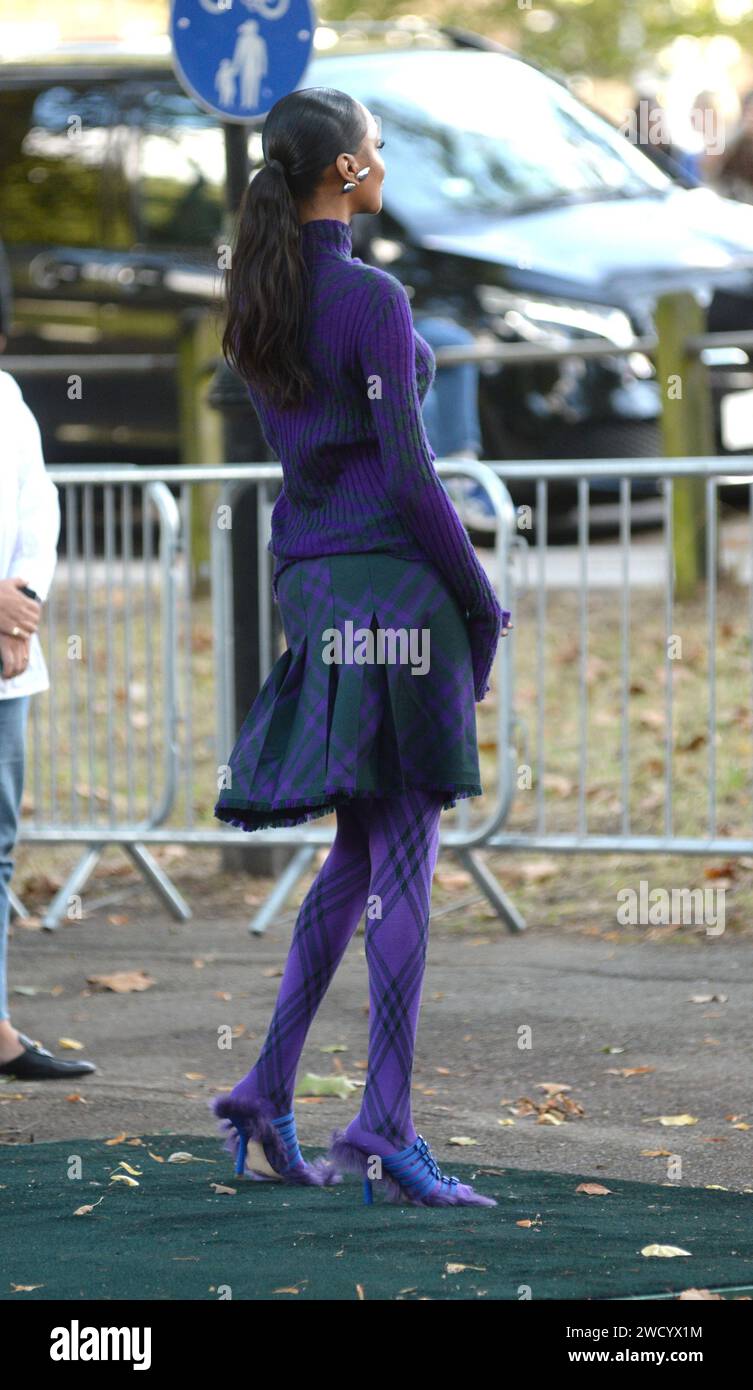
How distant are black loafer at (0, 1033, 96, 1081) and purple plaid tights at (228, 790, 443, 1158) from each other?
1049 mm

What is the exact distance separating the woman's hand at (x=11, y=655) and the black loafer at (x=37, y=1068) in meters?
0.89

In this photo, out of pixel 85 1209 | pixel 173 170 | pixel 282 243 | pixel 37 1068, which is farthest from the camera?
pixel 173 170

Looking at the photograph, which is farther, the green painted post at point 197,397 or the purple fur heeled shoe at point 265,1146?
the green painted post at point 197,397

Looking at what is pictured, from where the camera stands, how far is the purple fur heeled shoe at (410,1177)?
158 inches

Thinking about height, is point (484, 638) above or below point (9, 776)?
above

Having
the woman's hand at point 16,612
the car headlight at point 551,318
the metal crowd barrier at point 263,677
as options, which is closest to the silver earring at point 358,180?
the woman's hand at point 16,612

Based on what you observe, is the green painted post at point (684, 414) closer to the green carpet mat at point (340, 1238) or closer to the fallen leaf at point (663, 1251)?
the green carpet mat at point (340, 1238)

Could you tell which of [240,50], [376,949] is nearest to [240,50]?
[240,50]

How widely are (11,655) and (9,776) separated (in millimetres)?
A: 286

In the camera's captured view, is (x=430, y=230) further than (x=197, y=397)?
No

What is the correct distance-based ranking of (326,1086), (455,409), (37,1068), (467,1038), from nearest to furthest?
(326,1086)
(37,1068)
(467,1038)
(455,409)

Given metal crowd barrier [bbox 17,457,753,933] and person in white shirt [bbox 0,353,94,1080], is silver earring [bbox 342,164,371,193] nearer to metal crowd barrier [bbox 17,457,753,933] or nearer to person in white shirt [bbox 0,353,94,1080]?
person in white shirt [bbox 0,353,94,1080]

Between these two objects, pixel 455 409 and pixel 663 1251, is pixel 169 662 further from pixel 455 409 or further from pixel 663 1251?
pixel 663 1251

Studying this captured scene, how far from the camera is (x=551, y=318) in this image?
1005cm
